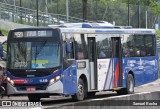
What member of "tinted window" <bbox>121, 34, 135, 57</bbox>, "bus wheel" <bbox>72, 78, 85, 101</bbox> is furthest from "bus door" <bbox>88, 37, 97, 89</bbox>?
"tinted window" <bbox>121, 34, 135, 57</bbox>

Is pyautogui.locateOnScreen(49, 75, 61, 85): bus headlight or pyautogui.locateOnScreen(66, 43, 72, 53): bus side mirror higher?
pyautogui.locateOnScreen(66, 43, 72, 53): bus side mirror

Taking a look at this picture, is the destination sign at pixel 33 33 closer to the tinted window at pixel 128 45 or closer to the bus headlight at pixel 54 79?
the bus headlight at pixel 54 79

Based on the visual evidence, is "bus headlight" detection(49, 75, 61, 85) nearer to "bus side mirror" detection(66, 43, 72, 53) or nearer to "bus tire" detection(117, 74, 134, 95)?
"bus side mirror" detection(66, 43, 72, 53)

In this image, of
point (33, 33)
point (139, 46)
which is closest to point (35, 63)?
point (33, 33)

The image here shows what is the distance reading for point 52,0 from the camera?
69875mm

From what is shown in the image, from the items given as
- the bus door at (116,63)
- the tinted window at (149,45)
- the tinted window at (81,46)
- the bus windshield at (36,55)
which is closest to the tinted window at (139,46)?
the tinted window at (149,45)

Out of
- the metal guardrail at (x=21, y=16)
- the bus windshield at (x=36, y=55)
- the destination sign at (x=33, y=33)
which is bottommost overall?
the bus windshield at (x=36, y=55)

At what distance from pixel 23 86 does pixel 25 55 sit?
1070 mm

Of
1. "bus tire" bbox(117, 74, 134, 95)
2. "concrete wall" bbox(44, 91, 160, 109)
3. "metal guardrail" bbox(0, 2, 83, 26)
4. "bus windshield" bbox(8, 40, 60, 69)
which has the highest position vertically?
"metal guardrail" bbox(0, 2, 83, 26)

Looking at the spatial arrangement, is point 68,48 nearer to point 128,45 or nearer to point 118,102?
point 128,45

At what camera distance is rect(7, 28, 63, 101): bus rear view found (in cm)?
2145

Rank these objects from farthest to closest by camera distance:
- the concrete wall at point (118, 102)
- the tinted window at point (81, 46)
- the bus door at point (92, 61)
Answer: the bus door at point (92, 61)
the tinted window at point (81, 46)
the concrete wall at point (118, 102)

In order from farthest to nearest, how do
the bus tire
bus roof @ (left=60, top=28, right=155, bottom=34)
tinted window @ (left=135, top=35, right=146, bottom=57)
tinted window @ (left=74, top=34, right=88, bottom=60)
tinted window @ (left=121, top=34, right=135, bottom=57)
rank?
tinted window @ (left=135, top=35, right=146, bottom=57), the bus tire, tinted window @ (left=121, top=34, right=135, bottom=57), tinted window @ (left=74, top=34, right=88, bottom=60), bus roof @ (left=60, top=28, right=155, bottom=34)

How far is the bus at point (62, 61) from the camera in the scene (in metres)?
21.5
